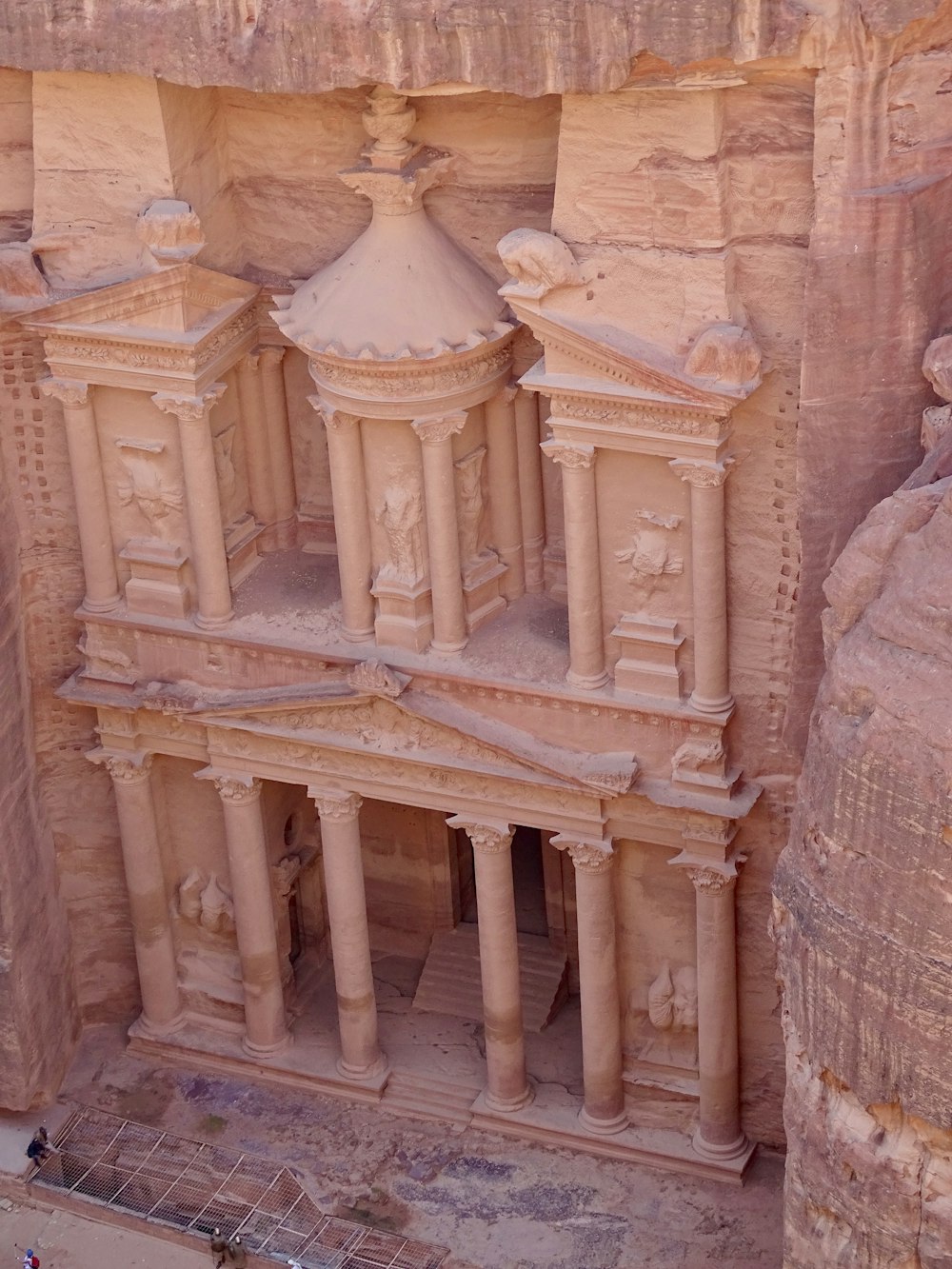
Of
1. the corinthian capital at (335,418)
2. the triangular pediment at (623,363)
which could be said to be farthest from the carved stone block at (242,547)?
the triangular pediment at (623,363)

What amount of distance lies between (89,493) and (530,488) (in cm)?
424

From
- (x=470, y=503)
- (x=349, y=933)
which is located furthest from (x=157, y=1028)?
(x=470, y=503)

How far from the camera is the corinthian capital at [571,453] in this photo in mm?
20438

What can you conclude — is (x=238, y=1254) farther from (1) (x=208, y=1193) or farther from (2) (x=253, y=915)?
(2) (x=253, y=915)

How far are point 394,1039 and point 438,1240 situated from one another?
2718 mm

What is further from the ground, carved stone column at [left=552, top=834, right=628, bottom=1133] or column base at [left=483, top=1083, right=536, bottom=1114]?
carved stone column at [left=552, top=834, right=628, bottom=1133]

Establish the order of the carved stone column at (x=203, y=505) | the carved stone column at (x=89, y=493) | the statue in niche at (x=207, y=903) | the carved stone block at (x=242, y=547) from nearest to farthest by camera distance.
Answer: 1. the carved stone column at (x=203, y=505)
2. the carved stone column at (x=89, y=493)
3. the carved stone block at (x=242, y=547)
4. the statue in niche at (x=207, y=903)

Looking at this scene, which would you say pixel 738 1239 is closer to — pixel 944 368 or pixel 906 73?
pixel 944 368

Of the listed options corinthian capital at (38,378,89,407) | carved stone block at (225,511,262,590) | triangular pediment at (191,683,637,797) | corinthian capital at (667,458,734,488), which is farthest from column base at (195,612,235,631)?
corinthian capital at (667,458,734,488)

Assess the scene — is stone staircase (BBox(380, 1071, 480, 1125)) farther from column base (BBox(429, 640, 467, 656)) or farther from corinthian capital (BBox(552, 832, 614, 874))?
column base (BBox(429, 640, 467, 656))

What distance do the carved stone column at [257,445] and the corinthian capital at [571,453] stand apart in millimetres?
3831

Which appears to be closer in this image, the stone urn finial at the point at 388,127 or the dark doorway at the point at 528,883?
the stone urn finial at the point at 388,127

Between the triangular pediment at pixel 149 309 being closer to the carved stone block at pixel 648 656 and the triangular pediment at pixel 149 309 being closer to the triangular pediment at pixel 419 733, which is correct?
the triangular pediment at pixel 419 733

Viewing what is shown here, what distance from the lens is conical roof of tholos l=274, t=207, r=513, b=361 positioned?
20.7 m
